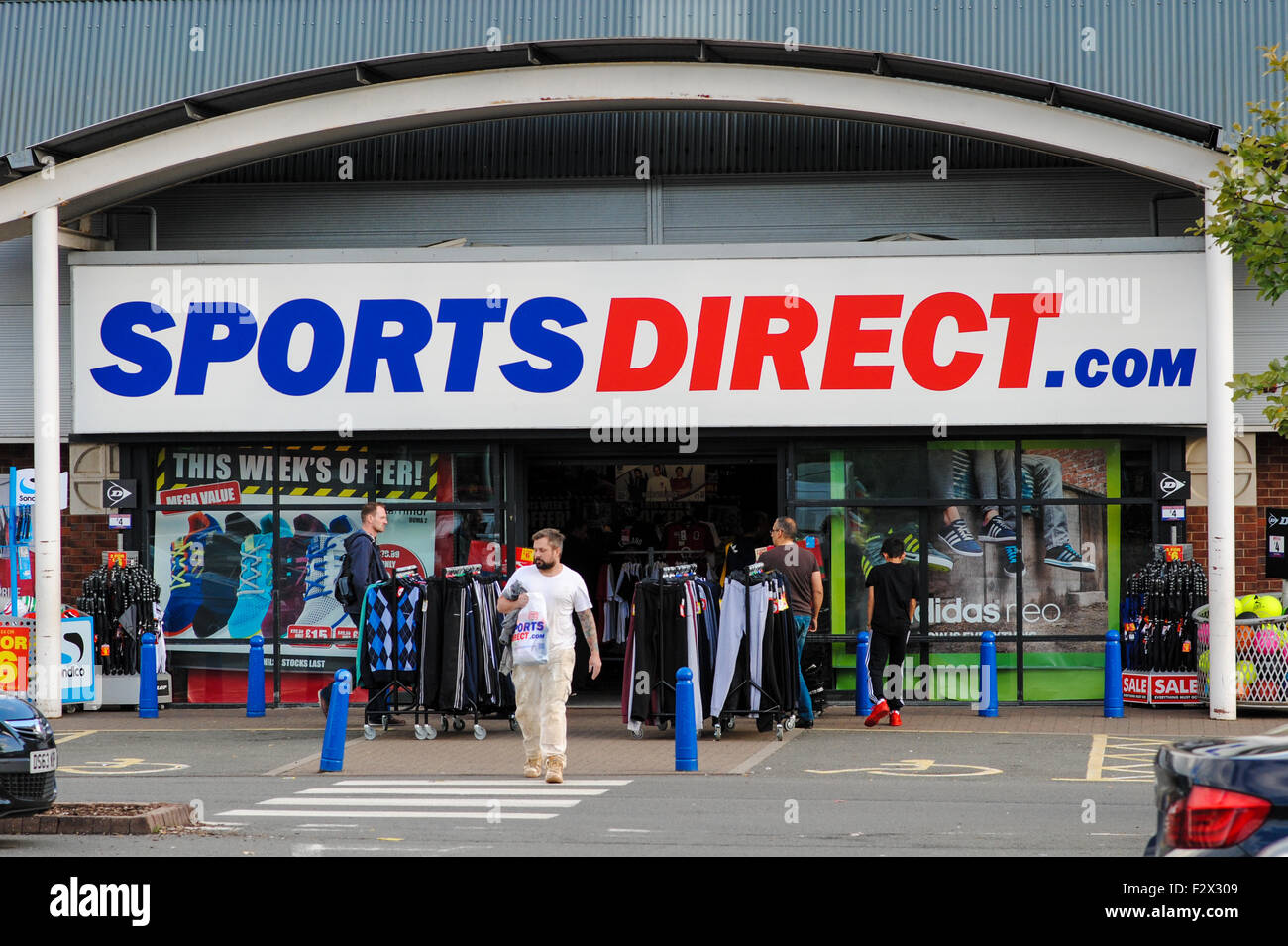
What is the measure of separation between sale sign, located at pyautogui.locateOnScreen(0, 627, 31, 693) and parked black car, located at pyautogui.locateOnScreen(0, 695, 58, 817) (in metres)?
8.16

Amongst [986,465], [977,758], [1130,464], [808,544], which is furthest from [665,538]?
[977,758]

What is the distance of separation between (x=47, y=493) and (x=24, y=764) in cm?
811

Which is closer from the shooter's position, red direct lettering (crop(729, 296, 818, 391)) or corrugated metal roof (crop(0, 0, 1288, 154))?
red direct lettering (crop(729, 296, 818, 391))

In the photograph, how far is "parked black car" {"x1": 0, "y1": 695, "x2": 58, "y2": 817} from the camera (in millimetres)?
9117

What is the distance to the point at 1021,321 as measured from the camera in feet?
55.8

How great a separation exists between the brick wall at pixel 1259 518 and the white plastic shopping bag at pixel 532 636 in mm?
9142

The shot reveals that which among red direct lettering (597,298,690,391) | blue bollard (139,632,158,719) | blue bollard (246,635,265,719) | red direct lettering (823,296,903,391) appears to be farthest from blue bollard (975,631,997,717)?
blue bollard (139,632,158,719)

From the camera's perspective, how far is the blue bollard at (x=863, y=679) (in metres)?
16.4

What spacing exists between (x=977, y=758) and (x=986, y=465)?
15.7 feet

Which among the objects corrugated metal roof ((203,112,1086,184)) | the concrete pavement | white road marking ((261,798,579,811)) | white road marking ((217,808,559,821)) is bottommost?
the concrete pavement

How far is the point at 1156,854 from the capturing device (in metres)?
5.52

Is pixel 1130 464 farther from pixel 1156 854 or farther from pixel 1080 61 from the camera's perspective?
pixel 1156 854

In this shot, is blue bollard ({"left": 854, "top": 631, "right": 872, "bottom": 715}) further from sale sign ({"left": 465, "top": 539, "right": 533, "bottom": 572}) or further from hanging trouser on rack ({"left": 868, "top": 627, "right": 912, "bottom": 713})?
sale sign ({"left": 465, "top": 539, "right": 533, "bottom": 572})

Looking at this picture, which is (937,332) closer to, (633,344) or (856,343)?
(856,343)
